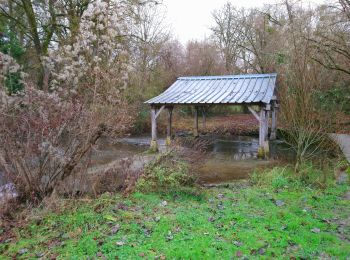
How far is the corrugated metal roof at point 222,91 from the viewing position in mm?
12336

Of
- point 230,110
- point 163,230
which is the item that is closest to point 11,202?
point 163,230

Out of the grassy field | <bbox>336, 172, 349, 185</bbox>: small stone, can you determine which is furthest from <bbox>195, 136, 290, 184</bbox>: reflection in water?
<bbox>336, 172, 349, 185</bbox>: small stone

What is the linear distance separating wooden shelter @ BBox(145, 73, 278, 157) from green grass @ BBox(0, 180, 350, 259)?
5.94m

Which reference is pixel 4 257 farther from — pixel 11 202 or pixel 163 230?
pixel 163 230

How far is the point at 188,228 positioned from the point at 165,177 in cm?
178

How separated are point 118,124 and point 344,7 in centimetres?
1161

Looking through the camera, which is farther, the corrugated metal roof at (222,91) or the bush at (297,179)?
the corrugated metal roof at (222,91)

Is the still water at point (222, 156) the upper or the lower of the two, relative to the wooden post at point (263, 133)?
lower

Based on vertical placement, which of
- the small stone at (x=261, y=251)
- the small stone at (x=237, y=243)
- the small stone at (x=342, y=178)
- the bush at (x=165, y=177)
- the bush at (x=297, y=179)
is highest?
the bush at (x=165, y=177)

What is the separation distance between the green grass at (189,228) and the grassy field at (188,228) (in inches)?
0.4

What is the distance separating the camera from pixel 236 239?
415 cm

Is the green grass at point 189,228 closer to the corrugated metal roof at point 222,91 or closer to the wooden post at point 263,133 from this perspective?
the wooden post at point 263,133

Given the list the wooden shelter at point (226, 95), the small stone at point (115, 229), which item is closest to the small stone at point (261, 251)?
the small stone at point (115, 229)

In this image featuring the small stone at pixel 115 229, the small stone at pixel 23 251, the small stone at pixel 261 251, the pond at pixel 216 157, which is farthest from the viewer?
the pond at pixel 216 157
